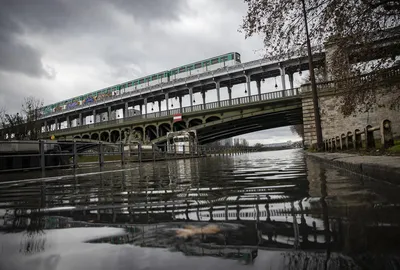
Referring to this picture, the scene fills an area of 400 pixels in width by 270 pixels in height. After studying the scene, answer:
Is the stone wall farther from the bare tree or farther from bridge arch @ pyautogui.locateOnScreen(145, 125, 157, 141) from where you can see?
bridge arch @ pyautogui.locateOnScreen(145, 125, 157, 141)

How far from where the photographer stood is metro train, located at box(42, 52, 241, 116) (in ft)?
163

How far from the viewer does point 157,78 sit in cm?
5662

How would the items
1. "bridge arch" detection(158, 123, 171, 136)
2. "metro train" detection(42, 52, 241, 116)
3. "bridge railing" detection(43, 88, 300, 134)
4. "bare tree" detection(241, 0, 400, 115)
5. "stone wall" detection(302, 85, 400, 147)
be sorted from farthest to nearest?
"metro train" detection(42, 52, 241, 116), "bridge arch" detection(158, 123, 171, 136), "bridge railing" detection(43, 88, 300, 134), "stone wall" detection(302, 85, 400, 147), "bare tree" detection(241, 0, 400, 115)

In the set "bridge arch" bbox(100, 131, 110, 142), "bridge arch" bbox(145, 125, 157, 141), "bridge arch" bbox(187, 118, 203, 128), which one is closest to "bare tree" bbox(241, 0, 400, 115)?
"bridge arch" bbox(187, 118, 203, 128)

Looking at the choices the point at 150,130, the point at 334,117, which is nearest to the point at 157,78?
the point at 150,130

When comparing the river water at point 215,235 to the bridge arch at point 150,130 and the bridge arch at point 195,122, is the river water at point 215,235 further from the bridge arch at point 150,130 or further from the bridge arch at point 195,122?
the bridge arch at point 150,130

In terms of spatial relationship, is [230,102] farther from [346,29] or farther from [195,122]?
[346,29]

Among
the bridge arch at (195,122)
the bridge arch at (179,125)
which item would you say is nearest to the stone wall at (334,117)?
the bridge arch at (195,122)

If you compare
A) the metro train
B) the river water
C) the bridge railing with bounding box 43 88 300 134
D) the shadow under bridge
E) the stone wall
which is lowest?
the river water

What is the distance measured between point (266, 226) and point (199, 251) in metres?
0.52

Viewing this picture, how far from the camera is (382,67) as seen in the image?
8.11 metres

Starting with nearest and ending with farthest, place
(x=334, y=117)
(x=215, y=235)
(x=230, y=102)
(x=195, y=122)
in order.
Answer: (x=215, y=235)
(x=334, y=117)
(x=230, y=102)
(x=195, y=122)

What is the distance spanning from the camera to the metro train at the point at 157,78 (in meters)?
49.8

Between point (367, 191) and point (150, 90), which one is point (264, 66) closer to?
point (150, 90)
